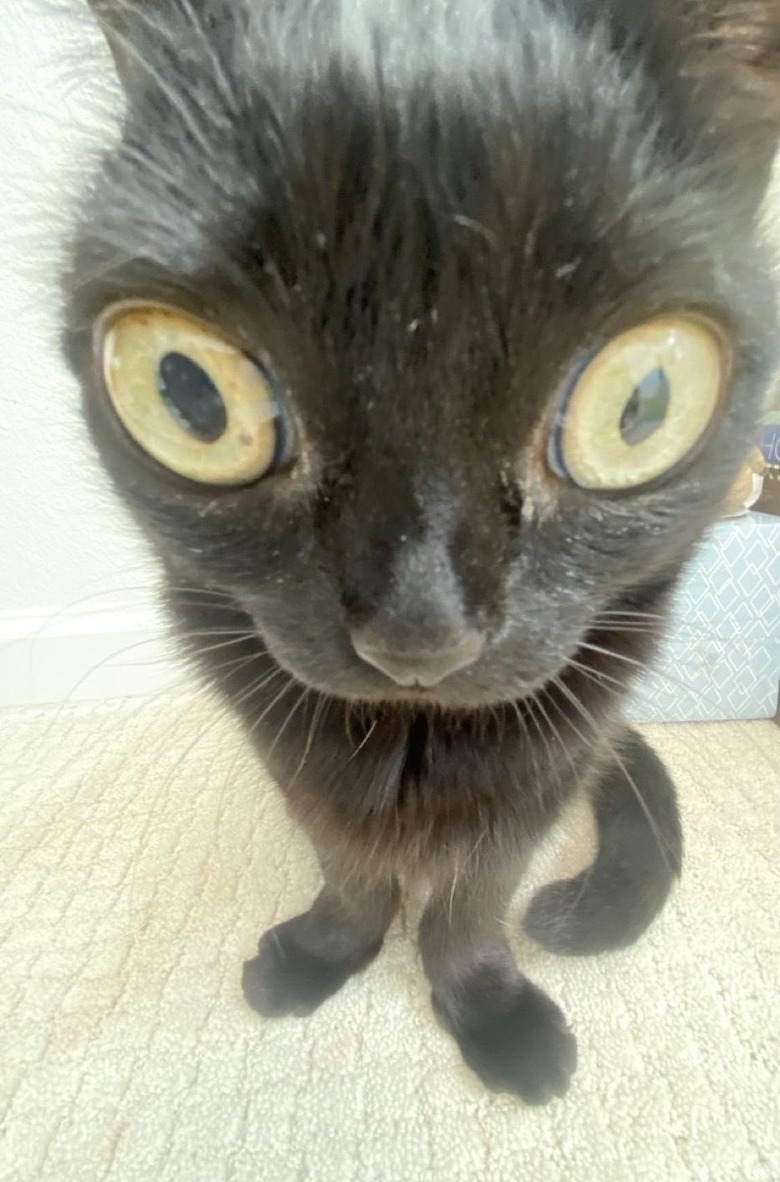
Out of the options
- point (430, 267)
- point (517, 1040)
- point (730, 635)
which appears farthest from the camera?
point (730, 635)

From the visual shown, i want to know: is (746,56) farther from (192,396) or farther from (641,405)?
(192,396)

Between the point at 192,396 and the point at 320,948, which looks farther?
the point at 320,948

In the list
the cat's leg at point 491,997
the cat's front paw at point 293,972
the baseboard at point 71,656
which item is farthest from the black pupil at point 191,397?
the baseboard at point 71,656

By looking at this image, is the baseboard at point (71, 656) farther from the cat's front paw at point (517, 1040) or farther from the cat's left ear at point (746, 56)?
the cat's left ear at point (746, 56)

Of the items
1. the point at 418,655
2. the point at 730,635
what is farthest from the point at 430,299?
the point at 730,635

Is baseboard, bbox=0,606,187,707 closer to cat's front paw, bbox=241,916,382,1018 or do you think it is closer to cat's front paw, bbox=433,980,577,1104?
cat's front paw, bbox=241,916,382,1018

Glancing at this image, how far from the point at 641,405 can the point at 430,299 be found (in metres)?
0.09

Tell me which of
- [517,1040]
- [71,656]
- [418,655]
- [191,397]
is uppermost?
[191,397]

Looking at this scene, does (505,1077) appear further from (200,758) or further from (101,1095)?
(200,758)

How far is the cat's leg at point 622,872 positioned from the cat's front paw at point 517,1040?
0.20 ft

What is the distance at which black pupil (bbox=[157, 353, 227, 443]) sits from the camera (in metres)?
0.31

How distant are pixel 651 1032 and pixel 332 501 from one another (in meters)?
0.47

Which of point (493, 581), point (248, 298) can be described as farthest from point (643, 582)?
point (248, 298)

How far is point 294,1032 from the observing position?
22.7 inches
